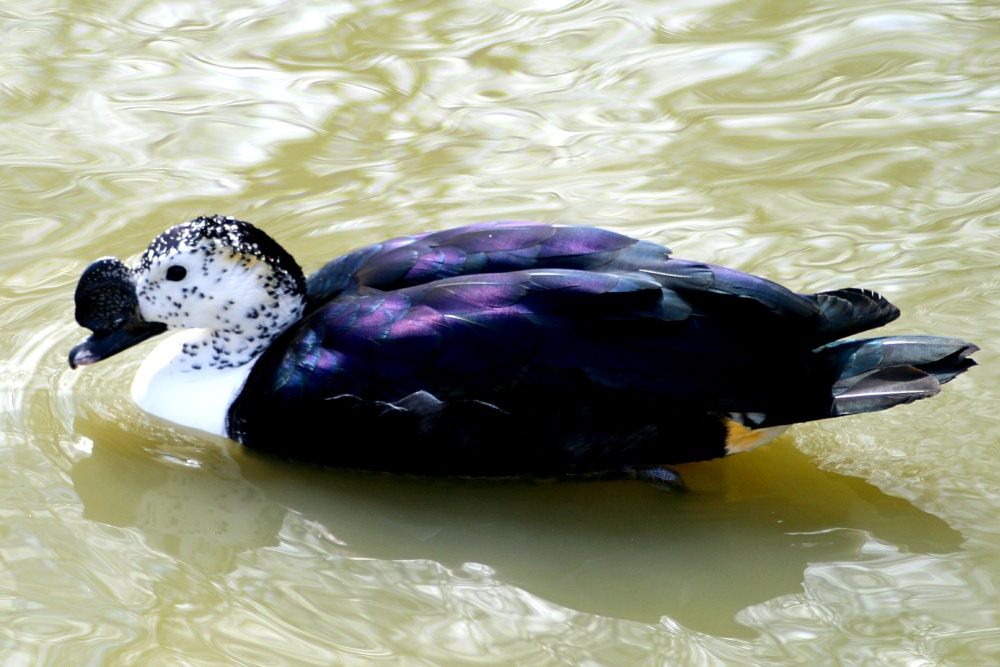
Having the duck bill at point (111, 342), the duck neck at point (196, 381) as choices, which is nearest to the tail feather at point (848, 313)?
the duck neck at point (196, 381)

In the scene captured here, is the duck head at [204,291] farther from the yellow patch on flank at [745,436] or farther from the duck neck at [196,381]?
the yellow patch on flank at [745,436]

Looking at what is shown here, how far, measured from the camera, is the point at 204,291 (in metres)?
4.76

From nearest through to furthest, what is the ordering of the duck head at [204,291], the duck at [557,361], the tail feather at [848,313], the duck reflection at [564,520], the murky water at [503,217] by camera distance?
the murky water at [503,217]
the duck reflection at [564,520]
the duck at [557,361]
the tail feather at [848,313]
the duck head at [204,291]

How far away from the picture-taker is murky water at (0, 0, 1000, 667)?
12.8 ft

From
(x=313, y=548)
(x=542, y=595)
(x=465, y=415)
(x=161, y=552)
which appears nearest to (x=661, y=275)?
(x=465, y=415)

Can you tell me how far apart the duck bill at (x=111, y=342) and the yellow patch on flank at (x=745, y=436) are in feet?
6.87

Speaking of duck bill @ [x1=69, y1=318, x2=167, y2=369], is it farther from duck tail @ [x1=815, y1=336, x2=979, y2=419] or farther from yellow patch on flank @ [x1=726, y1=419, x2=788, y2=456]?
duck tail @ [x1=815, y1=336, x2=979, y2=419]

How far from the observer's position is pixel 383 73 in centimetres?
→ 721

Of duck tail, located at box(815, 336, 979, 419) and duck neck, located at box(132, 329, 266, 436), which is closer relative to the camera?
duck tail, located at box(815, 336, 979, 419)

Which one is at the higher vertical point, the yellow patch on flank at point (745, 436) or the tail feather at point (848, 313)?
the tail feather at point (848, 313)

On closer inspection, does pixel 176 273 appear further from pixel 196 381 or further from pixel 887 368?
pixel 887 368

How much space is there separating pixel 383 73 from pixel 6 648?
419 centimetres

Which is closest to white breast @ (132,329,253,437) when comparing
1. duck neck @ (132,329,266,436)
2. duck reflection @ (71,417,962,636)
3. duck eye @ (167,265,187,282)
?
duck neck @ (132,329,266,436)

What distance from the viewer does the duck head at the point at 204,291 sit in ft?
15.5
